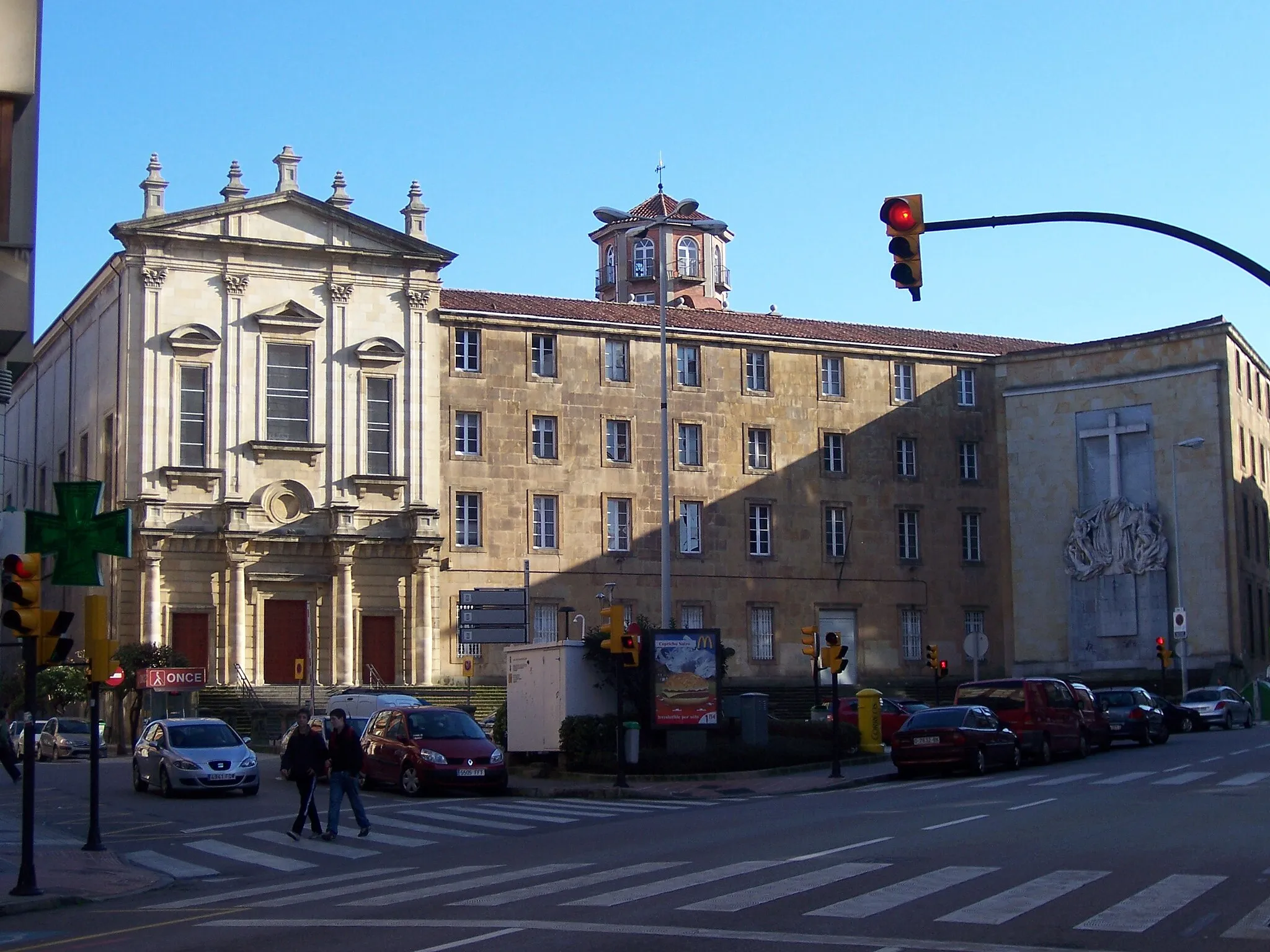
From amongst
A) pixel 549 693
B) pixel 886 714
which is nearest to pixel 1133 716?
pixel 886 714

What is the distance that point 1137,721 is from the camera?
40.5m

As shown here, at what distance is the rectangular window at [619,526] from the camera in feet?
195

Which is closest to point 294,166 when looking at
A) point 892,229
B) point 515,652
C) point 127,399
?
point 127,399

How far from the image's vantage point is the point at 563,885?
16125 millimetres

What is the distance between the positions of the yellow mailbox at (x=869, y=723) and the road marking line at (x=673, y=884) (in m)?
20.7

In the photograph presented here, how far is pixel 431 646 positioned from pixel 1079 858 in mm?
40281

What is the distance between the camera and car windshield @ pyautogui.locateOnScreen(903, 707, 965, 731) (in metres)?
31.9

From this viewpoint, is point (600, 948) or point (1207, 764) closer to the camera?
point (600, 948)

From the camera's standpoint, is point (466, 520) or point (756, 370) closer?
point (466, 520)

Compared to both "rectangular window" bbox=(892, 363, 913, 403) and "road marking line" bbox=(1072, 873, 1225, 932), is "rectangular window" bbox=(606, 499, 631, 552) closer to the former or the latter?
"rectangular window" bbox=(892, 363, 913, 403)

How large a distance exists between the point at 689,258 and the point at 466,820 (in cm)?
6871

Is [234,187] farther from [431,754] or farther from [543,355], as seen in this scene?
[431,754]

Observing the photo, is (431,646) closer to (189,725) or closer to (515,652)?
(515,652)

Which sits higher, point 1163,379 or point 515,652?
point 1163,379
